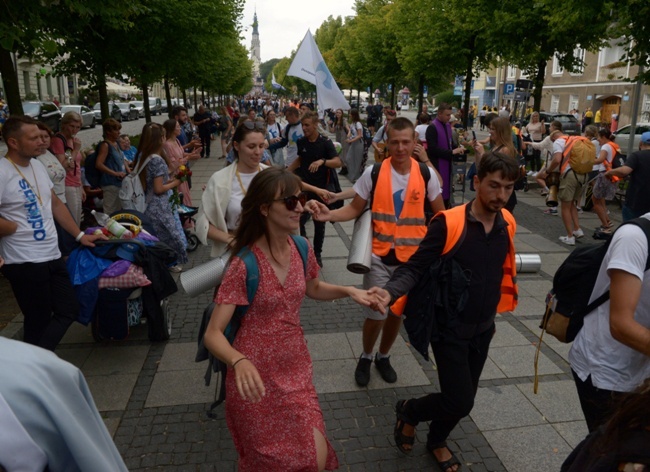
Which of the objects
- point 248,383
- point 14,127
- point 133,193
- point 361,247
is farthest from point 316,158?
point 248,383

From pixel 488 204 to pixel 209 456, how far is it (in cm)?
230

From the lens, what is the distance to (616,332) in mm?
2170

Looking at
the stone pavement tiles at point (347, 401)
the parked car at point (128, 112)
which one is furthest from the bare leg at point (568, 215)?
the parked car at point (128, 112)

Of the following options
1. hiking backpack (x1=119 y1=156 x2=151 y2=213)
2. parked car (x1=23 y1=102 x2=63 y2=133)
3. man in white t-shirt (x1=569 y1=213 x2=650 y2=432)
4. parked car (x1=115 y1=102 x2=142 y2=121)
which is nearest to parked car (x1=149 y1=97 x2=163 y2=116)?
parked car (x1=115 y1=102 x2=142 y2=121)

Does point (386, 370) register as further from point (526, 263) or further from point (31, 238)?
point (31, 238)

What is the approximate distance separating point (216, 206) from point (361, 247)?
3.45 feet

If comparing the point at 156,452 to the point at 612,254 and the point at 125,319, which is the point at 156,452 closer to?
the point at 125,319

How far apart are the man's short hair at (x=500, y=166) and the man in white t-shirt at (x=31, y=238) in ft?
9.86

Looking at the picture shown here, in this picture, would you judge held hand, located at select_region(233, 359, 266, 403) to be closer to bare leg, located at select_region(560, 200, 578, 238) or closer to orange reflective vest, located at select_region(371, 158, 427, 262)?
orange reflective vest, located at select_region(371, 158, 427, 262)

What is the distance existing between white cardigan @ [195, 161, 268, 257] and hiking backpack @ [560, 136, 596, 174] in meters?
7.03

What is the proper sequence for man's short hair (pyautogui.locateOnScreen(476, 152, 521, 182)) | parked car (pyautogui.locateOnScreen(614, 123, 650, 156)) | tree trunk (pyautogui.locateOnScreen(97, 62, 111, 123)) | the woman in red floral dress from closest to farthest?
the woman in red floral dress
man's short hair (pyautogui.locateOnScreen(476, 152, 521, 182))
tree trunk (pyautogui.locateOnScreen(97, 62, 111, 123))
parked car (pyautogui.locateOnScreen(614, 123, 650, 156))

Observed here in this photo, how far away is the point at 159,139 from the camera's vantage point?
20.5ft

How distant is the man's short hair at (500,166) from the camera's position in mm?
2807

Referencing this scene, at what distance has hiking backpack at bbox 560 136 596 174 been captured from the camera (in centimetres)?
890
